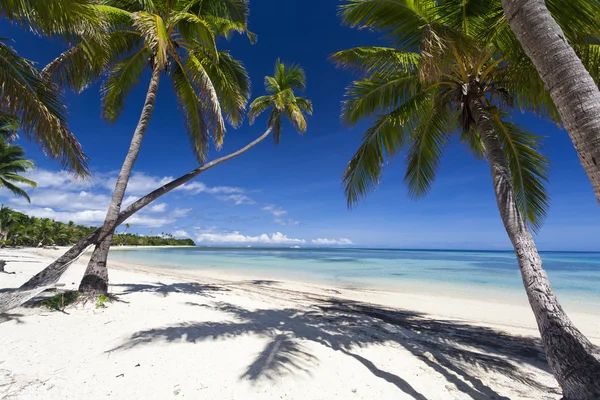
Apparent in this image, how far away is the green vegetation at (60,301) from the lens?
187 inches

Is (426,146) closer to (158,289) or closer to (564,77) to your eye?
(564,77)

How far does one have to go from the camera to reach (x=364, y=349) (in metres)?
4.02

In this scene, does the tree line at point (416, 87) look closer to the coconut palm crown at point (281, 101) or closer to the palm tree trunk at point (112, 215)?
the palm tree trunk at point (112, 215)

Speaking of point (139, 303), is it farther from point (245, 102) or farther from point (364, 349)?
point (245, 102)

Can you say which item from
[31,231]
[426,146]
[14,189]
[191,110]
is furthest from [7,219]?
[426,146]

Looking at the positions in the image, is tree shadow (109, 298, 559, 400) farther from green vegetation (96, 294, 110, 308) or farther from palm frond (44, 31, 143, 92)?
palm frond (44, 31, 143, 92)

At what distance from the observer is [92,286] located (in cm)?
532

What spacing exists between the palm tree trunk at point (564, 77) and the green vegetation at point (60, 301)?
6.87 m

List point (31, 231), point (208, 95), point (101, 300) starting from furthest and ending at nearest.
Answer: point (31, 231) → point (208, 95) → point (101, 300)

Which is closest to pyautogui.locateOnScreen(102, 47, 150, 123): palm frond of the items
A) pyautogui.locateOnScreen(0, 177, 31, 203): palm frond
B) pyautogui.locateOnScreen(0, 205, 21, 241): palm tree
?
pyautogui.locateOnScreen(0, 177, 31, 203): palm frond

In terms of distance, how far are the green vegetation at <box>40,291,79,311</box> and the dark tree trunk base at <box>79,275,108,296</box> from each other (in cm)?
14

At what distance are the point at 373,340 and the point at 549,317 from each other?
2.41m

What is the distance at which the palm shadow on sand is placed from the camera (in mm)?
3232

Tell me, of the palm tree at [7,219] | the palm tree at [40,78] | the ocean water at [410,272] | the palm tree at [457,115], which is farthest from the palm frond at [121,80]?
the palm tree at [7,219]
